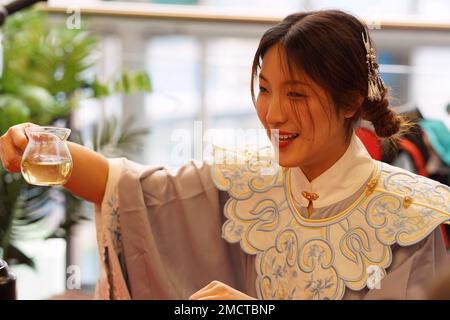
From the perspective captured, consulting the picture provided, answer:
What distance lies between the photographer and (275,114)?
1279mm

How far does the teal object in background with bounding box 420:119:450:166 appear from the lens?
2.16 metres

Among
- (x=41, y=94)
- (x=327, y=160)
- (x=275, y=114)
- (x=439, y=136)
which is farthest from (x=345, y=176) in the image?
(x=41, y=94)

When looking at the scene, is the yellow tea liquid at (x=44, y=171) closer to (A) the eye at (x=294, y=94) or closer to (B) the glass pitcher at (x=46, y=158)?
(B) the glass pitcher at (x=46, y=158)

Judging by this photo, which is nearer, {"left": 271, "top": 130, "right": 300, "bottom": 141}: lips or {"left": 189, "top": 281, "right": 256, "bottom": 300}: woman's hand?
{"left": 189, "top": 281, "right": 256, "bottom": 300}: woman's hand

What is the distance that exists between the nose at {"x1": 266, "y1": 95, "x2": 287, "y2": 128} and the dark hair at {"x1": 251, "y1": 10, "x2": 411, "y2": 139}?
0.06 metres

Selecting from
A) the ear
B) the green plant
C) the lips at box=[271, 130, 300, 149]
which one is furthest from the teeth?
the green plant

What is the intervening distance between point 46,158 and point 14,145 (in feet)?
0.52

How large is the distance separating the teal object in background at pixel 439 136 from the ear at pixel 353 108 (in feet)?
2.84

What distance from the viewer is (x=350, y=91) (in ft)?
4.31

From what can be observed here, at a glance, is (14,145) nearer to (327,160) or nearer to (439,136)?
(327,160)

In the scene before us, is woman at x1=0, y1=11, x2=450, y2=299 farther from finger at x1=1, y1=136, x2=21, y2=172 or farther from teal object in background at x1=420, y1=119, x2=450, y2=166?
teal object in background at x1=420, y1=119, x2=450, y2=166

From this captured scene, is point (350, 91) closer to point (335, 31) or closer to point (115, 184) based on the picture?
point (335, 31)
